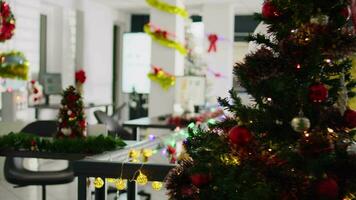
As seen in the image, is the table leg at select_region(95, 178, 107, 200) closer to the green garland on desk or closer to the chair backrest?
the green garland on desk

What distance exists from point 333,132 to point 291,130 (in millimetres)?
128

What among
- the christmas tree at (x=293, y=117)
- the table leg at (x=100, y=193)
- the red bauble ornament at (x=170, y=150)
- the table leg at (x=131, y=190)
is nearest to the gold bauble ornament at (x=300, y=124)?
the christmas tree at (x=293, y=117)

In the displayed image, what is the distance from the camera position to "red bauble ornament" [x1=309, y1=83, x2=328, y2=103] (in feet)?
4.60

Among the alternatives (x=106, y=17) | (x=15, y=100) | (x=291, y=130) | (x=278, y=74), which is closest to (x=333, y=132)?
(x=291, y=130)

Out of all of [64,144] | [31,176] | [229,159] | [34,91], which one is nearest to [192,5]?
[34,91]

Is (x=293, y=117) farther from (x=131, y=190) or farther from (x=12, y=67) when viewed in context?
(x=12, y=67)

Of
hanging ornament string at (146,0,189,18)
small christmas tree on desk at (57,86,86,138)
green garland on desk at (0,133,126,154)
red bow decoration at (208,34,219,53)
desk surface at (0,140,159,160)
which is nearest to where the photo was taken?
desk surface at (0,140,159,160)

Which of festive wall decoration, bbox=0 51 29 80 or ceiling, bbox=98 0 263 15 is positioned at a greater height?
ceiling, bbox=98 0 263 15

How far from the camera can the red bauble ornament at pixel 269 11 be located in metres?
1.52

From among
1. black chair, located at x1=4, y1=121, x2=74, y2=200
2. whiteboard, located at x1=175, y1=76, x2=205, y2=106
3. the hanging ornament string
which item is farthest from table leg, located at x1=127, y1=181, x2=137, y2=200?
the hanging ornament string

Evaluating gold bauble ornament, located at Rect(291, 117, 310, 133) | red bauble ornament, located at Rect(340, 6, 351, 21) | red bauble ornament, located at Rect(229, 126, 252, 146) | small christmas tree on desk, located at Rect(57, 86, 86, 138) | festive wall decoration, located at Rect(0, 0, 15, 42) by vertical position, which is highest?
festive wall decoration, located at Rect(0, 0, 15, 42)

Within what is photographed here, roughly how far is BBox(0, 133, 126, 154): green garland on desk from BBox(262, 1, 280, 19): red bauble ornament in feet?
7.08

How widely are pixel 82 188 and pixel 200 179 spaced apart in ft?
2.76

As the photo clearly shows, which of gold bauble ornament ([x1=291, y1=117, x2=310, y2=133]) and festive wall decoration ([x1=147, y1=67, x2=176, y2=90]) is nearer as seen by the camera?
gold bauble ornament ([x1=291, y1=117, x2=310, y2=133])
